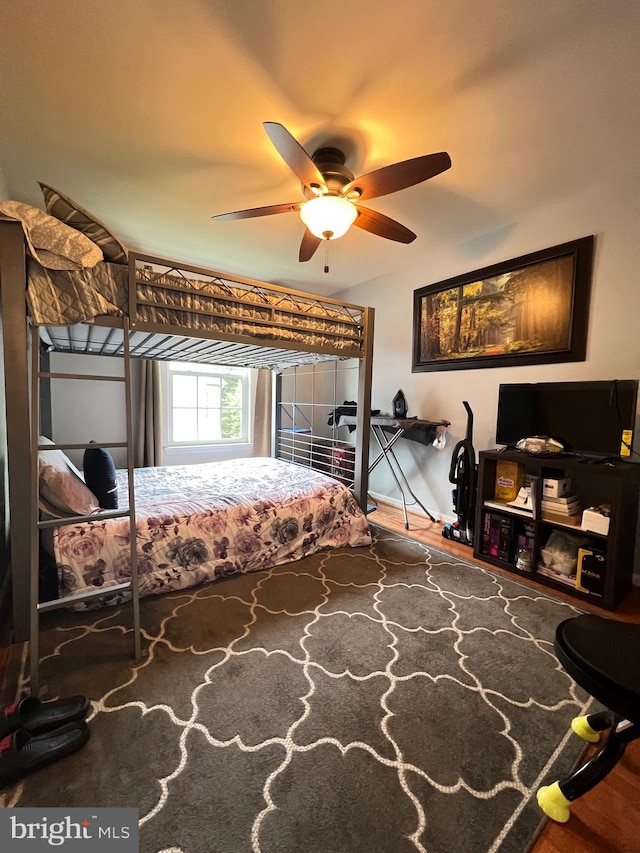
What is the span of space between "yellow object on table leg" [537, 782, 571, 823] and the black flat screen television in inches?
74.8

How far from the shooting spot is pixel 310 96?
1.63 metres

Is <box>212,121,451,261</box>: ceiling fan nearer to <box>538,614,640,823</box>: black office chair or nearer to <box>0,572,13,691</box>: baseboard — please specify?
<box>538,614,640,823</box>: black office chair

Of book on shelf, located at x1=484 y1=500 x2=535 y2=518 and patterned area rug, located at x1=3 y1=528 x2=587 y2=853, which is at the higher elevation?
book on shelf, located at x1=484 y1=500 x2=535 y2=518

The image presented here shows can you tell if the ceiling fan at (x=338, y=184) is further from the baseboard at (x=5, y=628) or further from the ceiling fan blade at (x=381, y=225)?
the baseboard at (x=5, y=628)

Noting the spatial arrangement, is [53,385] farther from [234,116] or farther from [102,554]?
[234,116]

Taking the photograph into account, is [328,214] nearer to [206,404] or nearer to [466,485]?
[466,485]

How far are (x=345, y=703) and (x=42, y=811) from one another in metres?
0.93

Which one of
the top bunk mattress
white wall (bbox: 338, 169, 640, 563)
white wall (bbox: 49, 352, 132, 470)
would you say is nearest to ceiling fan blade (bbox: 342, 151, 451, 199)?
the top bunk mattress

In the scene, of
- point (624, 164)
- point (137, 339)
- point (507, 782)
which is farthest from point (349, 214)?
point (507, 782)

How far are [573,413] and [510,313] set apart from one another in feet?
3.22

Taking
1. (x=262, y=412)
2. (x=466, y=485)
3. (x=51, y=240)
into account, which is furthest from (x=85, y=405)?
(x=466, y=485)

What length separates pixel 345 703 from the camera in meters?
1.32

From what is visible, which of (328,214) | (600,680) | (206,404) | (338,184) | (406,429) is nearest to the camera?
(600,680)

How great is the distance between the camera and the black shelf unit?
Answer: 77.7 inches
